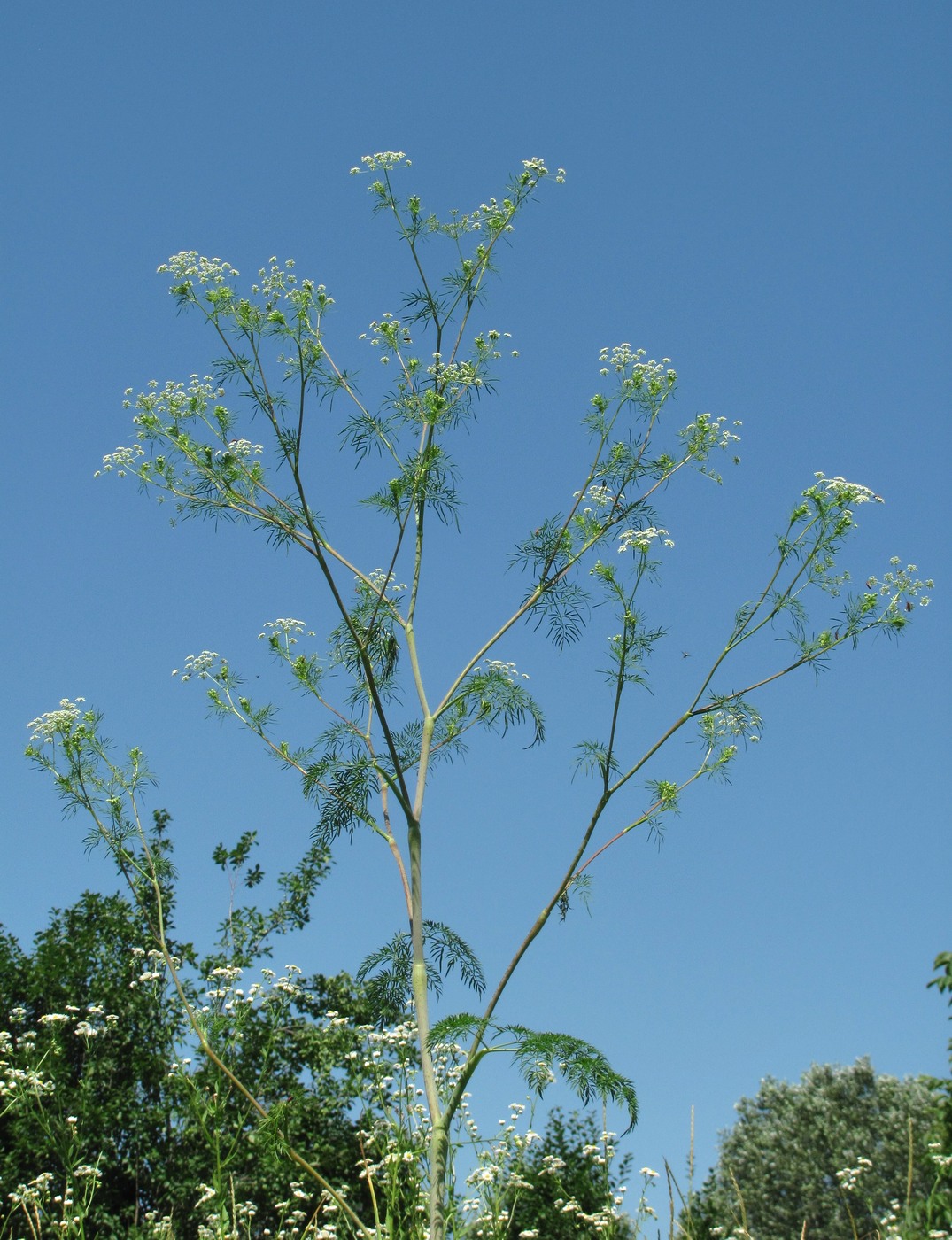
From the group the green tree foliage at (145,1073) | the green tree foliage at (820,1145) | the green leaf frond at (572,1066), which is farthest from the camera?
the green tree foliage at (820,1145)

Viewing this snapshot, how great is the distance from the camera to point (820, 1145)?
22.4 m

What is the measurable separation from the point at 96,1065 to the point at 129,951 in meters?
1.47

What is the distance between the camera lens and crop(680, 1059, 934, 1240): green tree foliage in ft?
70.0

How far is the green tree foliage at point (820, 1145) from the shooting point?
21344 mm

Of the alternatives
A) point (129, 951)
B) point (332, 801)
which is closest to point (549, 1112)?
point (129, 951)

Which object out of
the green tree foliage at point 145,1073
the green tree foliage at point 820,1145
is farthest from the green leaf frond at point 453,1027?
the green tree foliage at point 820,1145

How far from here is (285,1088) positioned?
11031 millimetres

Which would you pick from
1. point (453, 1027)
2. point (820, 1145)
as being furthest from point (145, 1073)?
point (820, 1145)

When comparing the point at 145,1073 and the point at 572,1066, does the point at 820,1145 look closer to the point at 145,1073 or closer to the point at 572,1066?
the point at 145,1073

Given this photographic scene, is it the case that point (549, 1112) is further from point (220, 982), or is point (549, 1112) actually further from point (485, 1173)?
point (485, 1173)

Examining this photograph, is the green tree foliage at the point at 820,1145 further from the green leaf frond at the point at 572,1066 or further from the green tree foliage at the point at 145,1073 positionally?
the green leaf frond at the point at 572,1066

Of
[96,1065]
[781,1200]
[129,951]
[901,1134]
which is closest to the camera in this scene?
[96,1065]

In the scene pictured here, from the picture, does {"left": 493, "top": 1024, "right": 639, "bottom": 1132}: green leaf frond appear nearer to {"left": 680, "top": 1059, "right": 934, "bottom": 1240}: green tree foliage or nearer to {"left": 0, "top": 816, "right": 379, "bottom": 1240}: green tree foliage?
{"left": 0, "top": 816, "right": 379, "bottom": 1240}: green tree foliage

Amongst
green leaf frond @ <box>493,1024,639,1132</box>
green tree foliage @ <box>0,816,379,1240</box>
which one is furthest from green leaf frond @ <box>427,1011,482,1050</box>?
green tree foliage @ <box>0,816,379,1240</box>
